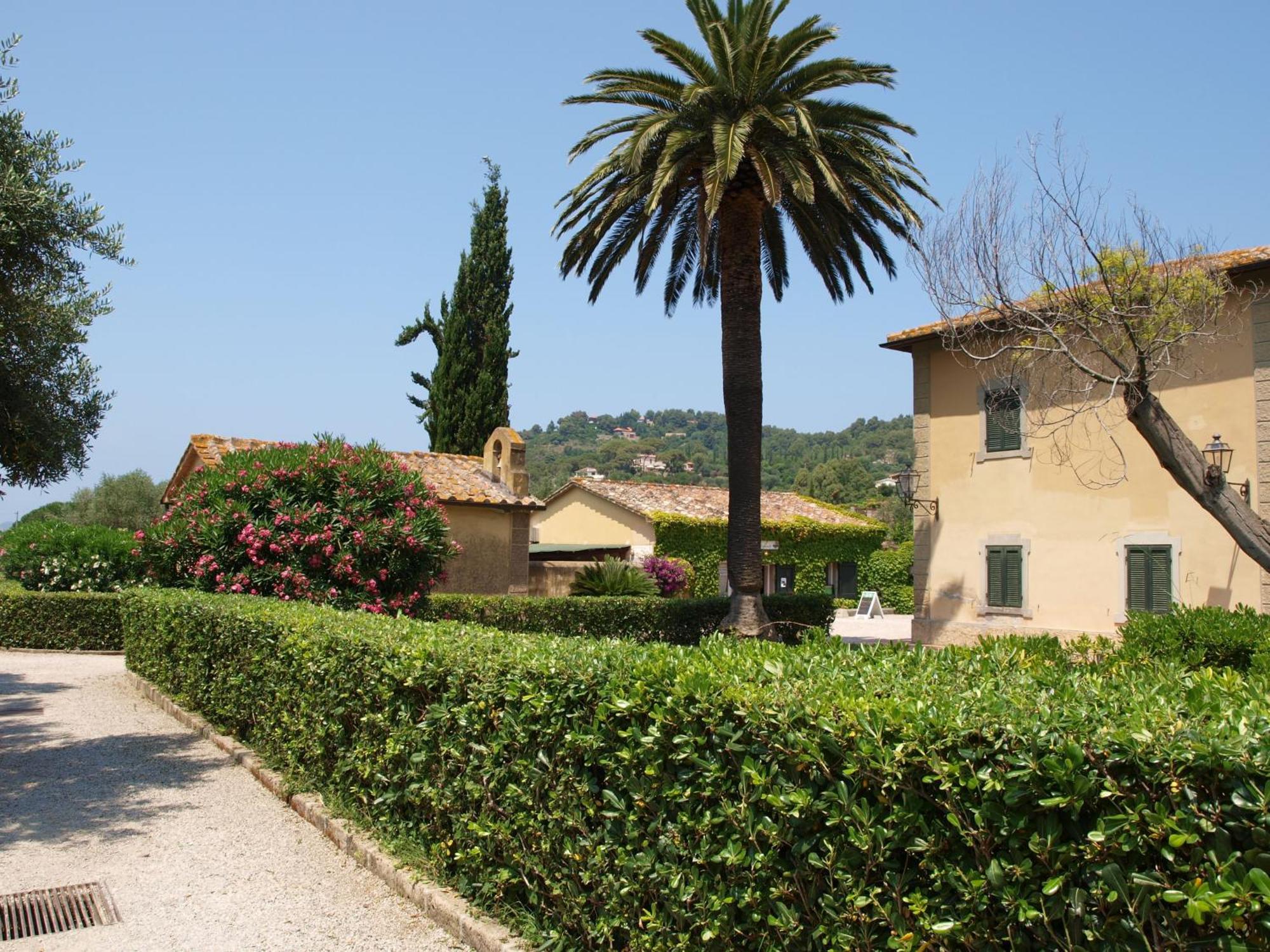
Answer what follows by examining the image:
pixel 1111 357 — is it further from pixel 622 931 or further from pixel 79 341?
pixel 79 341

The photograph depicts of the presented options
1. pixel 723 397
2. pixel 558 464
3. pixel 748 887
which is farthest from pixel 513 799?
pixel 558 464

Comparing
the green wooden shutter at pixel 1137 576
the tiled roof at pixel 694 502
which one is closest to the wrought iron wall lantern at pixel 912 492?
the green wooden shutter at pixel 1137 576

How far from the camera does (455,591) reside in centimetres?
2202

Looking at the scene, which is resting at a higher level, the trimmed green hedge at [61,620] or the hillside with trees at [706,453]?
the hillside with trees at [706,453]

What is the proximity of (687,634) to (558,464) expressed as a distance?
273 ft

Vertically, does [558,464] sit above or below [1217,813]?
above

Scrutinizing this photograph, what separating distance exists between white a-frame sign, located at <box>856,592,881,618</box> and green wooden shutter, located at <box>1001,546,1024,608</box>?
16.5 meters

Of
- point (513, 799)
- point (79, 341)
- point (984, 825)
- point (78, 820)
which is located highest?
point (79, 341)

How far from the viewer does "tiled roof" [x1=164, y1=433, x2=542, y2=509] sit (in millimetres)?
20562

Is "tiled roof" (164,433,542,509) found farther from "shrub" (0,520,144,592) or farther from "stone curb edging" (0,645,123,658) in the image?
"stone curb edging" (0,645,123,658)

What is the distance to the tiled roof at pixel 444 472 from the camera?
20562 millimetres

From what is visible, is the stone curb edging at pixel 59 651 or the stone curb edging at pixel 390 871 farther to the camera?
the stone curb edging at pixel 59 651

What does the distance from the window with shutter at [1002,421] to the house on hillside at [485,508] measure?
10258mm

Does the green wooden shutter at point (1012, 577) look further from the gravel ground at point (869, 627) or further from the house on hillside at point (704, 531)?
the house on hillside at point (704, 531)
